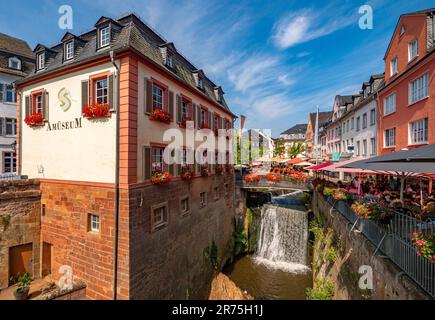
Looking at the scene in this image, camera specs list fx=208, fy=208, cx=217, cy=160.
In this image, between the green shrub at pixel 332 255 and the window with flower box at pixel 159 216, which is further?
the green shrub at pixel 332 255

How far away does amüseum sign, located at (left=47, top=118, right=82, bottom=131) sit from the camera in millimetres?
8498

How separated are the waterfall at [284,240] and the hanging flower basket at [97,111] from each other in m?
15.1

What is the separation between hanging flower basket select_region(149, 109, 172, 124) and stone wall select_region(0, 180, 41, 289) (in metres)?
6.59

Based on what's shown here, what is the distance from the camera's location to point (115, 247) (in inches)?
298

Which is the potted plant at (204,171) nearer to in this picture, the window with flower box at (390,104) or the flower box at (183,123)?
the flower box at (183,123)

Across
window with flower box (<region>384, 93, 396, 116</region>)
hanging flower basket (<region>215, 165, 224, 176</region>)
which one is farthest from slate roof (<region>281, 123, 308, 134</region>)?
hanging flower basket (<region>215, 165, 224, 176</region>)

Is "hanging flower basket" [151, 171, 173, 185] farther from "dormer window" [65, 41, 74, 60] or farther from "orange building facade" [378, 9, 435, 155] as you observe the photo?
"orange building facade" [378, 9, 435, 155]

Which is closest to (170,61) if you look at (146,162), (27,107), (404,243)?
(146,162)

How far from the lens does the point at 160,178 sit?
873cm

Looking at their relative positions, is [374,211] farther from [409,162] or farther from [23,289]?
[23,289]

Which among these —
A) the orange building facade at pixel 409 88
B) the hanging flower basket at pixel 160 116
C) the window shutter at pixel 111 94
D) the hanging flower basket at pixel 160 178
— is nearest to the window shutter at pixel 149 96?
the hanging flower basket at pixel 160 116

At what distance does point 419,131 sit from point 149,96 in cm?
1558

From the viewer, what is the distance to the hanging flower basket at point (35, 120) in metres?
9.56
